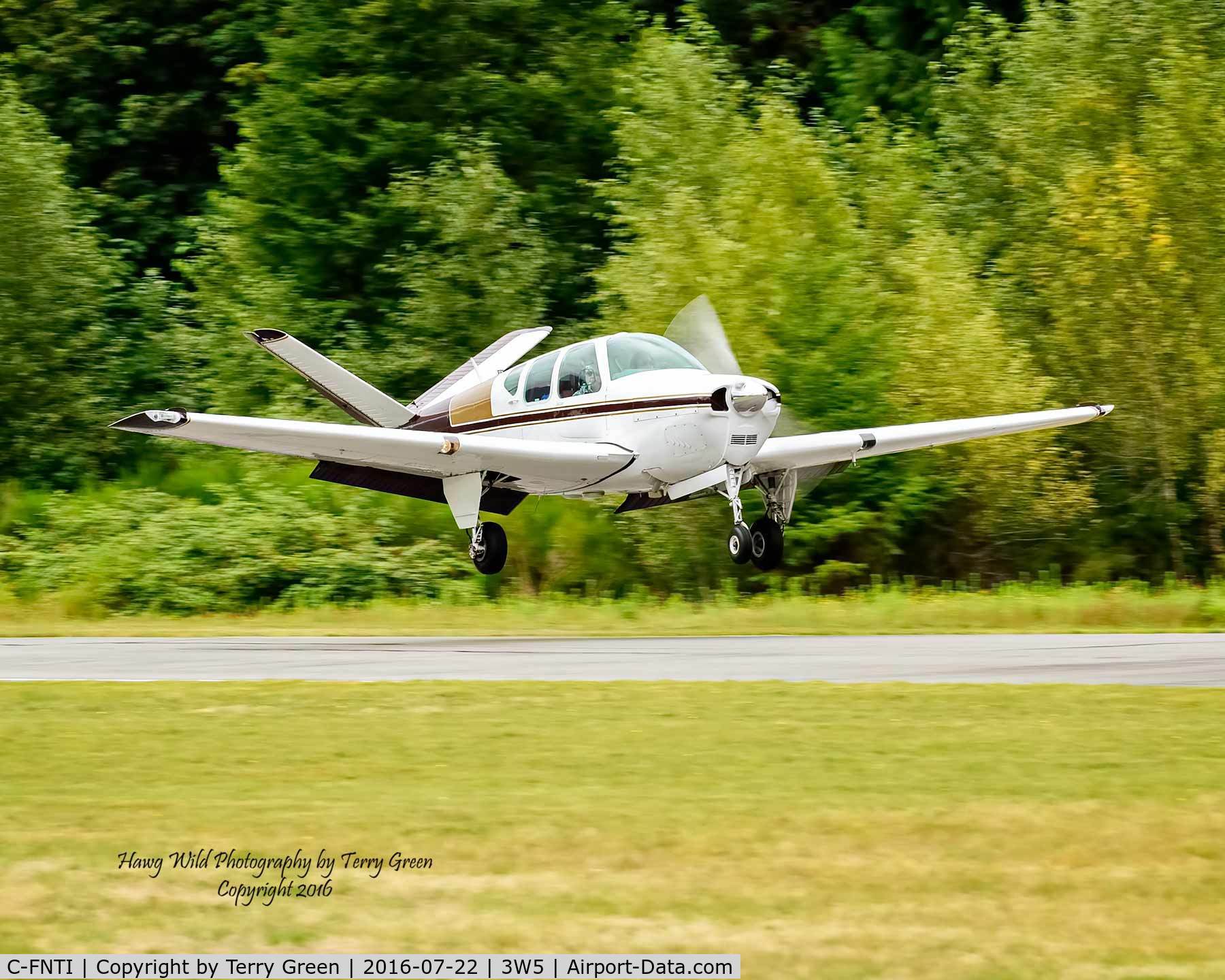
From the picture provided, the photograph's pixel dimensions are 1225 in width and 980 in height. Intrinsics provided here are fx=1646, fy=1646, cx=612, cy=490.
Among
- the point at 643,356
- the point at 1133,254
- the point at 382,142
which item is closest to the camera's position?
the point at 643,356

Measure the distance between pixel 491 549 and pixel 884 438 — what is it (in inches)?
208

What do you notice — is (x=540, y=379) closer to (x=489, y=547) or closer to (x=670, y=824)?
(x=489, y=547)

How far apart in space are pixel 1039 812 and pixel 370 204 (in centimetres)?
3203

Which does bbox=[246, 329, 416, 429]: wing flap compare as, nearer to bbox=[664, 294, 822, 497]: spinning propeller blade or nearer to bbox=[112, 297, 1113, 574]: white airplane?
bbox=[112, 297, 1113, 574]: white airplane

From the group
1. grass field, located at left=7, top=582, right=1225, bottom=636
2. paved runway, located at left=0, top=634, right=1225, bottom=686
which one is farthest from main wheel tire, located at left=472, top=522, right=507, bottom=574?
paved runway, located at left=0, top=634, right=1225, bottom=686

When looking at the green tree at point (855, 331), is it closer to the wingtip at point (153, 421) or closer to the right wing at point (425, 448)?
the right wing at point (425, 448)

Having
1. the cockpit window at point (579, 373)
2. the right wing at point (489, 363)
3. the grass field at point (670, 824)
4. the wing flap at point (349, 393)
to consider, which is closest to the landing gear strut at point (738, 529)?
the cockpit window at point (579, 373)

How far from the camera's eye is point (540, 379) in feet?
67.3

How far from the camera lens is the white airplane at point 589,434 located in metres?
18.8

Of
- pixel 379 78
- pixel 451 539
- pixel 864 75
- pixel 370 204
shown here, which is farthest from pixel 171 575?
pixel 864 75

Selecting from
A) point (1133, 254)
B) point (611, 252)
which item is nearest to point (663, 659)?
point (1133, 254)

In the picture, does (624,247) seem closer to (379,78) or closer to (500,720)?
(379,78)

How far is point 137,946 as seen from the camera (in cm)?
628

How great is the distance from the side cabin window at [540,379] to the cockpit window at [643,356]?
1.03 meters
